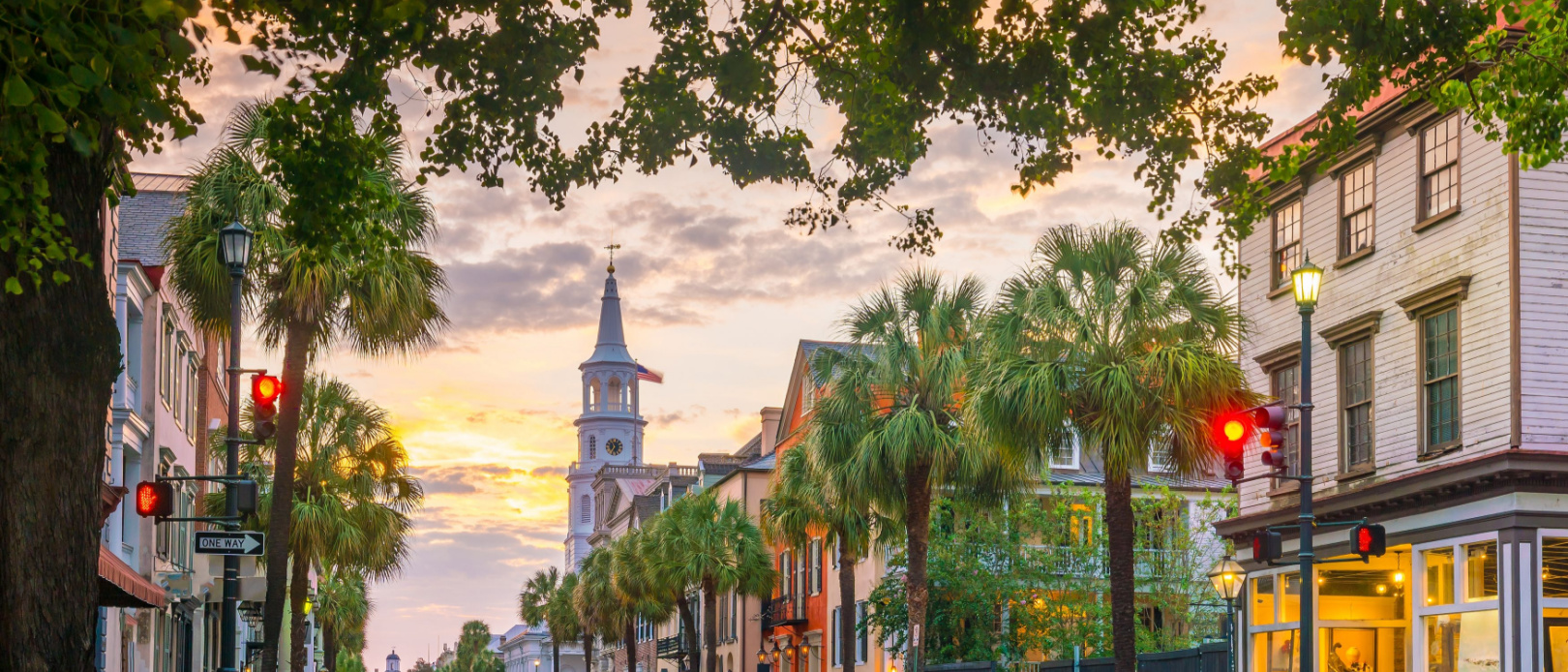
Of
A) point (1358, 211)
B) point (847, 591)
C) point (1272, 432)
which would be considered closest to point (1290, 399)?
point (1358, 211)

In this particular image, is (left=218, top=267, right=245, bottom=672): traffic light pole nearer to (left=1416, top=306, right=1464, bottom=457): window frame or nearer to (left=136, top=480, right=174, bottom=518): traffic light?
(left=136, top=480, right=174, bottom=518): traffic light

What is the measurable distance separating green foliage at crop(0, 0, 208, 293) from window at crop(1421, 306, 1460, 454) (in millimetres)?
19337

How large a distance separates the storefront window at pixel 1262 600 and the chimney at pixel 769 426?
1595 inches

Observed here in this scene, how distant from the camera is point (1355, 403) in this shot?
25922 millimetres

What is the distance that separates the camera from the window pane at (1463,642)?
21984 mm

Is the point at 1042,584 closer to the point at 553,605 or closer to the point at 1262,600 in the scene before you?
the point at 1262,600

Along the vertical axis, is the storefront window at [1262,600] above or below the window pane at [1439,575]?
below

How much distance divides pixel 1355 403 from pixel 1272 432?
8165 millimetres

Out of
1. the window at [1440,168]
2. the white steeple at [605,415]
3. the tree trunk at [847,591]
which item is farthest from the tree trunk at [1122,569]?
the white steeple at [605,415]

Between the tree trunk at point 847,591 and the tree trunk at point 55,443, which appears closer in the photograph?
Answer: the tree trunk at point 55,443

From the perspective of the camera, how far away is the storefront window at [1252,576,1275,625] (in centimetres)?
2875

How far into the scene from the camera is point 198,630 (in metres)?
45.1

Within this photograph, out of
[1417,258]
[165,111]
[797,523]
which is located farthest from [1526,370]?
[797,523]

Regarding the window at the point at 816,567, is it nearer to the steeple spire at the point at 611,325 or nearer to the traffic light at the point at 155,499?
the traffic light at the point at 155,499
